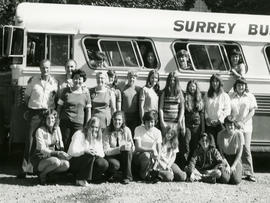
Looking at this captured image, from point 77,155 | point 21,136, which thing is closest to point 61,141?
point 77,155

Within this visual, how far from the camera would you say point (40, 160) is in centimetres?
858

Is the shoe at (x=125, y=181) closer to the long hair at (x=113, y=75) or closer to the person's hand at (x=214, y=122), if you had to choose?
the long hair at (x=113, y=75)

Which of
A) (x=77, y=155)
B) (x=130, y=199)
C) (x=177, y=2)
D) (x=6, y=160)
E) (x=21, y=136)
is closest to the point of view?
(x=130, y=199)

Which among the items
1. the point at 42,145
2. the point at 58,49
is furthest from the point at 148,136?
the point at 58,49

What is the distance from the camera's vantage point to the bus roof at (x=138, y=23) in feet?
32.3

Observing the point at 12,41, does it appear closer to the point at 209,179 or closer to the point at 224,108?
the point at 224,108

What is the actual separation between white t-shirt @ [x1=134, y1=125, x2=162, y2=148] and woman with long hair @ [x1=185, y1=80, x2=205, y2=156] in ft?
2.24

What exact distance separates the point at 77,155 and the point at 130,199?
1238 mm

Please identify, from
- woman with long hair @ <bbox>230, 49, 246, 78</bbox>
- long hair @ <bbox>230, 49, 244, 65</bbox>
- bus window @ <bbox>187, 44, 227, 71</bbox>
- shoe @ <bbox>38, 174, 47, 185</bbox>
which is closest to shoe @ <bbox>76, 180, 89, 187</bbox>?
shoe @ <bbox>38, 174, 47, 185</bbox>

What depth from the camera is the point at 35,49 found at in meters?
9.82

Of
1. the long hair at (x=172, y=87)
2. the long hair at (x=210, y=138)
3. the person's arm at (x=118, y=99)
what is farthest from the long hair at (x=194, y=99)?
the person's arm at (x=118, y=99)

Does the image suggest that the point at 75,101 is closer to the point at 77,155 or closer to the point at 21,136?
the point at 77,155

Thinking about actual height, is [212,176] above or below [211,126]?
below

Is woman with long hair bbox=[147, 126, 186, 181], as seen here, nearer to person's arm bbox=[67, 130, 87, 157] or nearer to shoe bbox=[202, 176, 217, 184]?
shoe bbox=[202, 176, 217, 184]
